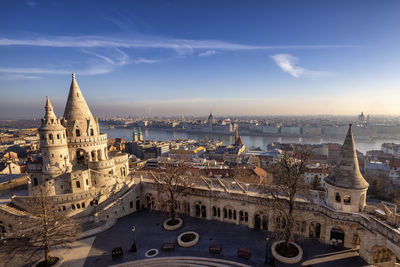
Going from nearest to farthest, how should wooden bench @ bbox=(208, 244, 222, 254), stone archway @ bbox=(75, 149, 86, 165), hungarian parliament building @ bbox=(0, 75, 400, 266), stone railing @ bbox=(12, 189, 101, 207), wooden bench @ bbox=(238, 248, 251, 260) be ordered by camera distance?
wooden bench @ bbox=(238, 248, 251, 260) < hungarian parliament building @ bbox=(0, 75, 400, 266) < wooden bench @ bbox=(208, 244, 222, 254) < stone railing @ bbox=(12, 189, 101, 207) < stone archway @ bbox=(75, 149, 86, 165)

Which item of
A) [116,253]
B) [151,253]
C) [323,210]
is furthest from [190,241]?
[323,210]

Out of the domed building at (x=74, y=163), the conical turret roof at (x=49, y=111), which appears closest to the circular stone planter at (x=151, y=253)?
the domed building at (x=74, y=163)

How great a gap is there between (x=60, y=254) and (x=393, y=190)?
179 ft

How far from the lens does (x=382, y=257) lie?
14.9 m

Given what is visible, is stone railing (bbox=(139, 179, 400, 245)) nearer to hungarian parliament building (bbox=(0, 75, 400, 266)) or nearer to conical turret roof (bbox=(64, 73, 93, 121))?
hungarian parliament building (bbox=(0, 75, 400, 266))

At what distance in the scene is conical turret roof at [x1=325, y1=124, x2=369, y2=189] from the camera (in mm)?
16234

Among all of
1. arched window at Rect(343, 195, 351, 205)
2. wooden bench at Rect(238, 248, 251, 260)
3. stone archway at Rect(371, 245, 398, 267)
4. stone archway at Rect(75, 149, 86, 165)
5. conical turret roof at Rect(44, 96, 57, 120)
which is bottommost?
wooden bench at Rect(238, 248, 251, 260)

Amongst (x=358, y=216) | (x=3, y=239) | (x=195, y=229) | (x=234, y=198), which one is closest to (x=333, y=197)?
(x=358, y=216)

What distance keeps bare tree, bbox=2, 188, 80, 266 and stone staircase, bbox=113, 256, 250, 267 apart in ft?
18.0

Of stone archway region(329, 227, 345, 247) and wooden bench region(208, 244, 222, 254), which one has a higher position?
stone archway region(329, 227, 345, 247)

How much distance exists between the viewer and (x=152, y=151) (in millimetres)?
82500

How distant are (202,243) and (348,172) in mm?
13498

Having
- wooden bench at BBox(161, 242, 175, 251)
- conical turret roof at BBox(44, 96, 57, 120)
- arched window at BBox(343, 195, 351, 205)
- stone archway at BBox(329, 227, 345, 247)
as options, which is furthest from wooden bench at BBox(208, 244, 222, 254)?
conical turret roof at BBox(44, 96, 57, 120)

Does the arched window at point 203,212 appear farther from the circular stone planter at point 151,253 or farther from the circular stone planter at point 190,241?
the circular stone planter at point 151,253
